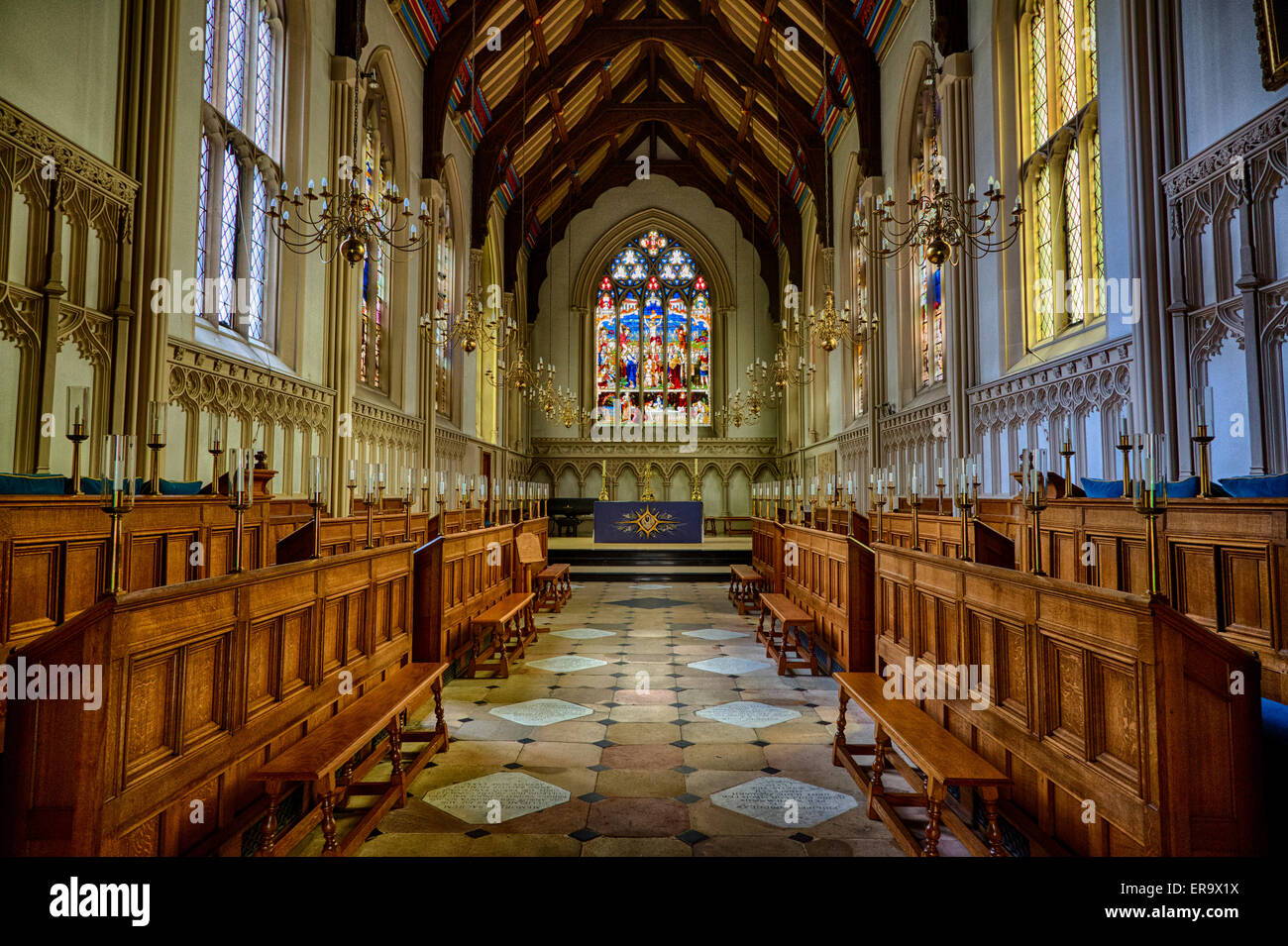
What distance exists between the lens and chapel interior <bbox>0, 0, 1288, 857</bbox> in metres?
2.01

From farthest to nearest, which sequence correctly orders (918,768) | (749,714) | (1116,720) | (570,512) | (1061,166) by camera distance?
(570,512) → (1061,166) → (749,714) → (918,768) → (1116,720)

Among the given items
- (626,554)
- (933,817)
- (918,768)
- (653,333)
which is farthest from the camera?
(653,333)

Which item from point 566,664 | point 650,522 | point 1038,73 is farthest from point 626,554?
point 1038,73

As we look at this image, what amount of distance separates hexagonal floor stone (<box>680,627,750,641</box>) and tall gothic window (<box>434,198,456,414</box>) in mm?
7341

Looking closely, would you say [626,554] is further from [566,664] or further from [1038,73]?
[1038,73]

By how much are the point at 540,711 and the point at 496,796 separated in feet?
4.13

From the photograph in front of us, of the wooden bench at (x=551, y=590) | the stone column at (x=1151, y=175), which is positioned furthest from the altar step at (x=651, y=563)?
the stone column at (x=1151, y=175)

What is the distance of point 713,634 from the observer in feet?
22.0

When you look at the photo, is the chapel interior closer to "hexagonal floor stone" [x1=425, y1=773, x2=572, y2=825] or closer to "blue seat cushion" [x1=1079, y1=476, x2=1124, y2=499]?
"hexagonal floor stone" [x1=425, y1=773, x2=572, y2=825]

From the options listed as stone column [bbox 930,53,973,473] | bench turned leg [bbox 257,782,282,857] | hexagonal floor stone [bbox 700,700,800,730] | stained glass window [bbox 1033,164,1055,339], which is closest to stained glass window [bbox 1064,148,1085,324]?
stained glass window [bbox 1033,164,1055,339]

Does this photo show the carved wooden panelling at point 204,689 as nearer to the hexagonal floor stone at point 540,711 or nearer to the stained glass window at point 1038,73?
the hexagonal floor stone at point 540,711
